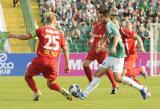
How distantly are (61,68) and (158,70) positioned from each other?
457 centimetres

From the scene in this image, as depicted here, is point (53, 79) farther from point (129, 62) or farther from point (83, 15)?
point (83, 15)

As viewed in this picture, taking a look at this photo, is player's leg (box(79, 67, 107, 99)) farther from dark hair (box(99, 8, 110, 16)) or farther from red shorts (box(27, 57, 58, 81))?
dark hair (box(99, 8, 110, 16))

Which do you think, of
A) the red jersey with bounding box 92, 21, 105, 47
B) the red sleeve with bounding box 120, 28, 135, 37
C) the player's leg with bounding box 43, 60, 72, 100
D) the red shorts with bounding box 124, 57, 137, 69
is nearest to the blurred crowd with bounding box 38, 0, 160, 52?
the red shorts with bounding box 124, 57, 137, 69

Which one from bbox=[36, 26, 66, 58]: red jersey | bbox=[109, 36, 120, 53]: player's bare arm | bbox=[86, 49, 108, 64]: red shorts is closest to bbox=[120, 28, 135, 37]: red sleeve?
bbox=[86, 49, 108, 64]: red shorts

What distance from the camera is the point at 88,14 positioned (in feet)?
123

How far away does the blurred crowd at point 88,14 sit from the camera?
35625 millimetres

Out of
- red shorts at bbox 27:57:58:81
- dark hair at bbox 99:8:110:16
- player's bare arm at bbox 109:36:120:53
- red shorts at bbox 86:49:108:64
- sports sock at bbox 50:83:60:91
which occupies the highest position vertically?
dark hair at bbox 99:8:110:16

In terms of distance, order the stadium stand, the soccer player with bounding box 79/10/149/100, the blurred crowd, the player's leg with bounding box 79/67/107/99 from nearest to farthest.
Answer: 1. the soccer player with bounding box 79/10/149/100
2. the player's leg with bounding box 79/67/107/99
3. the stadium stand
4. the blurred crowd

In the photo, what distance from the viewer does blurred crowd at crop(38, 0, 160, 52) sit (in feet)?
117

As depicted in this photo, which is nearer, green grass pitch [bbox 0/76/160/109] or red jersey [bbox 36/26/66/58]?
green grass pitch [bbox 0/76/160/109]

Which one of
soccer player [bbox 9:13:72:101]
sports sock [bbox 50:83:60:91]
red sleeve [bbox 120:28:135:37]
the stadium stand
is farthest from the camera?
the stadium stand

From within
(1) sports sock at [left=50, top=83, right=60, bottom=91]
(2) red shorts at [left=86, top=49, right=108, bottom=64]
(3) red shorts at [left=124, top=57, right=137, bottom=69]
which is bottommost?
(3) red shorts at [left=124, top=57, right=137, bottom=69]

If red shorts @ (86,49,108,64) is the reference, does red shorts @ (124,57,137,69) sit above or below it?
below

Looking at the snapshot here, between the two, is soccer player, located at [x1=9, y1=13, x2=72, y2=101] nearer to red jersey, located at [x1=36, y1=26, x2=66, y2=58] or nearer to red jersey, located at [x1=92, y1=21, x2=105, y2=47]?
red jersey, located at [x1=36, y1=26, x2=66, y2=58]
